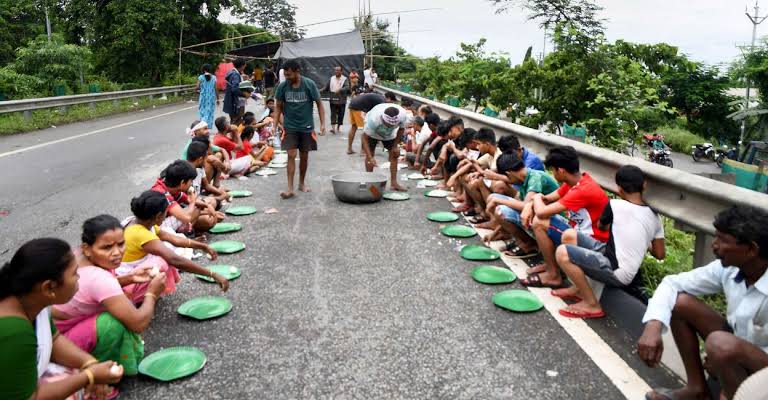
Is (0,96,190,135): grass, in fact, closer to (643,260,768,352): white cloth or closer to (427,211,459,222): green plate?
(427,211,459,222): green plate

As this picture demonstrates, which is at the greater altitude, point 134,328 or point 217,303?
point 134,328

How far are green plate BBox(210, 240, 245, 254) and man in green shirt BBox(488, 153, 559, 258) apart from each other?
95.3 inches

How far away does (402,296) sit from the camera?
14.3 feet

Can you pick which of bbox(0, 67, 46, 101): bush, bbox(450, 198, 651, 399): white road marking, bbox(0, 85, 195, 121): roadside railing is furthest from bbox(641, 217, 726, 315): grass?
bbox(0, 67, 46, 101): bush

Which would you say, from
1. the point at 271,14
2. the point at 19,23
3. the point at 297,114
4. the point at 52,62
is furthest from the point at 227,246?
the point at 271,14

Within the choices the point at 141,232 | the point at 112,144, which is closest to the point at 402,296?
the point at 141,232

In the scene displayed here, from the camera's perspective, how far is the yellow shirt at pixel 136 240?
386cm

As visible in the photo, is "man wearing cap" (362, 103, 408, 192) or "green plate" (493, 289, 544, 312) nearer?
"green plate" (493, 289, 544, 312)

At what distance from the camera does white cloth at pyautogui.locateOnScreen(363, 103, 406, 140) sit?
28.8ft

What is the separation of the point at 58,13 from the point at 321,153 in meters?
24.2

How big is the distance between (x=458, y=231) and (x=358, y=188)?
1.76 m

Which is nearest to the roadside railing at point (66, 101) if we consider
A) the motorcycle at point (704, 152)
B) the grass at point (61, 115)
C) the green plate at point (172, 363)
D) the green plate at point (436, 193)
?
the grass at point (61, 115)

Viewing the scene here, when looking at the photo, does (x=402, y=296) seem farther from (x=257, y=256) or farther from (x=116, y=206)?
(x=116, y=206)

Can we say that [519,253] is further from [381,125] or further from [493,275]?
[381,125]
